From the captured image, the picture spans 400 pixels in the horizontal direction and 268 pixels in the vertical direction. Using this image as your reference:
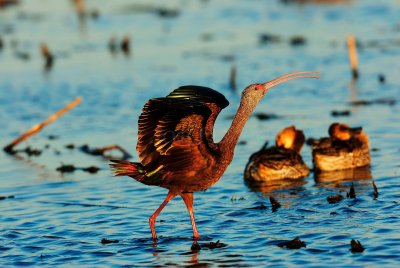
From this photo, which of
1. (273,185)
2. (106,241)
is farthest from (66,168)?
(106,241)

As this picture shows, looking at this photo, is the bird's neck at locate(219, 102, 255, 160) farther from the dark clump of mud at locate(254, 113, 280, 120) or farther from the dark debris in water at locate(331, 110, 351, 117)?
the dark debris in water at locate(331, 110, 351, 117)

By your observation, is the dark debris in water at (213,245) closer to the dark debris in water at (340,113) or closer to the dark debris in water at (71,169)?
the dark debris in water at (71,169)

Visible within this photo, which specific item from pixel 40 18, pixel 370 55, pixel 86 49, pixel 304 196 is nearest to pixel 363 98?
pixel 370 55

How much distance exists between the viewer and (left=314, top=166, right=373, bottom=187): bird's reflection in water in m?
12.0

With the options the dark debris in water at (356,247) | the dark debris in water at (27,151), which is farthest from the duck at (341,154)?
the dark debris in water at (27,151)

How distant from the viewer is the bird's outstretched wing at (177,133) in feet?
29.0

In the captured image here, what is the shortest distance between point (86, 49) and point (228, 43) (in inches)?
160

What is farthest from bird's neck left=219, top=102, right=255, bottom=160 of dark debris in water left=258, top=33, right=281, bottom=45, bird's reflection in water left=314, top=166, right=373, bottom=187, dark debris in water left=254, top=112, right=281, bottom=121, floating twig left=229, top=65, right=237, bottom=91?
→ dark debris in water left=258, top=33, right=281, bottom=45

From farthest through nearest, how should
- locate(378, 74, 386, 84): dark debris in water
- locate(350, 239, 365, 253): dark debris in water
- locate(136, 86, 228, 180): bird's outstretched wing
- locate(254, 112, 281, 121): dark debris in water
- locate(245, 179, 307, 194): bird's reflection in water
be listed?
1. locate(378, 74, 386, 84): dark debris in water
2. locate(254, 112, 281, 121): dark debris in water
3. locate(245, 179, 307, 194): bird's reflection in water
4. locate(136, 86, 228, 180): bird's outstretched wing
5. locate(350, 239, 365, 253): dark debris in water

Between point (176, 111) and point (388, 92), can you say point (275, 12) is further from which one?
point (176, 111)

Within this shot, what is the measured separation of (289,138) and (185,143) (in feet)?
13.9

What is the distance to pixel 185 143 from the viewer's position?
29.8ft

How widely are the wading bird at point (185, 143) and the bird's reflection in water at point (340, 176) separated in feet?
10.2

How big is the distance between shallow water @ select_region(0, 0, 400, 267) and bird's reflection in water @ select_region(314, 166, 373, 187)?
2.3 inches
